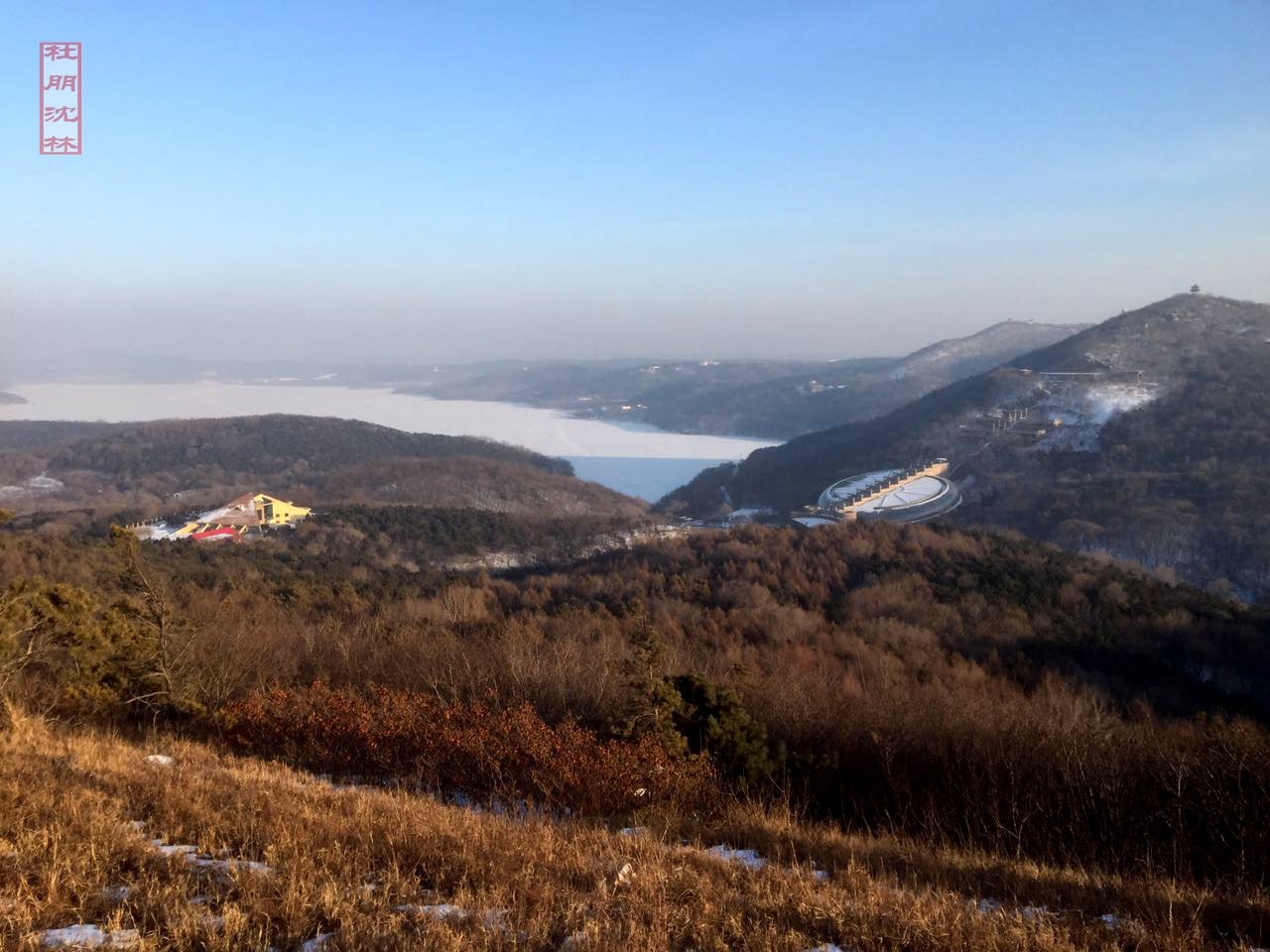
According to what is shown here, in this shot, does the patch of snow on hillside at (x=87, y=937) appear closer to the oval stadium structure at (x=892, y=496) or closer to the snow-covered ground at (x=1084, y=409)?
the oval stadium structure at (x=892, y=496)

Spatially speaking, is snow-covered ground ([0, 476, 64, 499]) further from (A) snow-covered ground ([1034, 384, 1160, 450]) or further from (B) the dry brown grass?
(A) snow-covered ground ([1034, 384, 1160, 450])

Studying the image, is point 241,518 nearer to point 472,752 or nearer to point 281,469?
point 281,469

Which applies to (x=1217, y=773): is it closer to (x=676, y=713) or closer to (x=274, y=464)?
(x=676, y=713)

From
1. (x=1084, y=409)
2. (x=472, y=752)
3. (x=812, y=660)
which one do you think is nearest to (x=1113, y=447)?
(x=1084, y=409)

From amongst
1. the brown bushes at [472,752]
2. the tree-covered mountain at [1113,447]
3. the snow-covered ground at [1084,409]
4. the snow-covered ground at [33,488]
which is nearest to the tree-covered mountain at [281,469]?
the snow-covered ground at [33,488]

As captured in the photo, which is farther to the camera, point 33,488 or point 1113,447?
point 33,488

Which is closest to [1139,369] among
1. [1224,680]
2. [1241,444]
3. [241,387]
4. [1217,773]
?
[1241,444]
